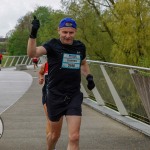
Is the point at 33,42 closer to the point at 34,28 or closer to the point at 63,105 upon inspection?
the point at 34,28

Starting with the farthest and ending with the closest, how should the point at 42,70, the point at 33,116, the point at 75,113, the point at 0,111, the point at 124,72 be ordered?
the point at 0,111 → the point at 33,116 → the point at 124,72 → the point at 42,70 → the point at 75,113

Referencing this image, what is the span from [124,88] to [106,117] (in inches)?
35.8

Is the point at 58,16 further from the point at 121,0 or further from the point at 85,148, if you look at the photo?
the point at 85,148

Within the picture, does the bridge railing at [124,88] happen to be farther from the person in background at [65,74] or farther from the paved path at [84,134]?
the person in background at [65,74]

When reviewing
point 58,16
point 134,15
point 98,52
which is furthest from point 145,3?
point 58,16

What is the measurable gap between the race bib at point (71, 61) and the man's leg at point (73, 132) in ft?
1.80

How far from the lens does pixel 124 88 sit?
28.8 ft

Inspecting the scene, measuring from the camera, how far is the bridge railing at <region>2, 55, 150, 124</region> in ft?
24.5

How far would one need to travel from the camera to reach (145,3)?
1033 inches

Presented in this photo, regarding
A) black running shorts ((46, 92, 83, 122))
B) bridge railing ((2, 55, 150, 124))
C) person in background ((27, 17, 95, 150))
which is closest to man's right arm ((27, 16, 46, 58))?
person in background ((27, 17, 95, 150))

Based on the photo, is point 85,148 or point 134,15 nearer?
point 85,148

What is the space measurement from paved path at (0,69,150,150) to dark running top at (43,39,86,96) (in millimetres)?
1637

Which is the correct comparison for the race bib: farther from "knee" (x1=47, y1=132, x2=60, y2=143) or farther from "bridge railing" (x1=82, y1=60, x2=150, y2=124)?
"bridge railing" (x1=82, y1=60, x2=150, y2=124)

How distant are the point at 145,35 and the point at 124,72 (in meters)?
17.4
